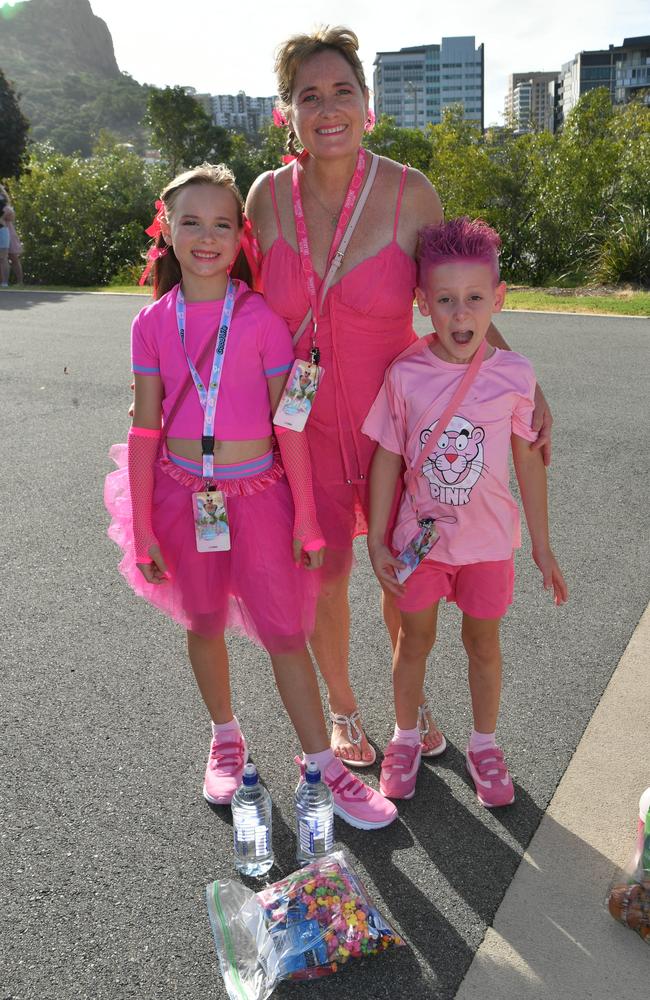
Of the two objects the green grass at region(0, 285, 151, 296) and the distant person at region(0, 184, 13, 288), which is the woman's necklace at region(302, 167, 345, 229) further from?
the distant person at region(0, 184, 13, 288)

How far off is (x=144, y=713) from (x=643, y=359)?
633 centimetres

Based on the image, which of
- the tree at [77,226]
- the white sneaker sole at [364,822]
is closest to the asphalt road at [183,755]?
the white sneaker sole at [364,822]

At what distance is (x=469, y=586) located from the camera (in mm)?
2568

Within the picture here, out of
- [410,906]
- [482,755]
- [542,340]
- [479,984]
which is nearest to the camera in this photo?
[479,984]

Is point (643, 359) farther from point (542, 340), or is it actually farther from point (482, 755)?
point (482, 755)

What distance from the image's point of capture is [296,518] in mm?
2508

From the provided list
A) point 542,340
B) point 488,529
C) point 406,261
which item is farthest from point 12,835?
point 542,340

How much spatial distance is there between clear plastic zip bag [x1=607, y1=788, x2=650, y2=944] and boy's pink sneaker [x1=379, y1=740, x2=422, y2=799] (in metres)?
0.66

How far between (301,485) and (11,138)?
21986 mm

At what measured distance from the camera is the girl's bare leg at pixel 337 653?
9.37ft

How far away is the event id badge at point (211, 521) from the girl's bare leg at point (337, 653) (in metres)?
0.48

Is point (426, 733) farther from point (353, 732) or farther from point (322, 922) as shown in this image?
point (322, 922)

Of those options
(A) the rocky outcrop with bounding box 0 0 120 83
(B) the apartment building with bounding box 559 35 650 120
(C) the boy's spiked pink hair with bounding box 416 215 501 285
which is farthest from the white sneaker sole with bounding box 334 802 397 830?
(A) the rocky outcrop with bounding box 0 0 120 83

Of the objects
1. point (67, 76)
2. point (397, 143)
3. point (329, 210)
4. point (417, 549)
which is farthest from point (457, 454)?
point (67, 76)
